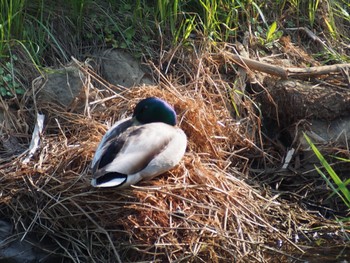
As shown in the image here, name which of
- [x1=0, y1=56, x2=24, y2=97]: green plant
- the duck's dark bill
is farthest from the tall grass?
the duck's dark bill

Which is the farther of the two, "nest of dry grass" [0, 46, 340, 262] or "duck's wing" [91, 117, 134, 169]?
"duck's wing" [91, 117, 134, 169]

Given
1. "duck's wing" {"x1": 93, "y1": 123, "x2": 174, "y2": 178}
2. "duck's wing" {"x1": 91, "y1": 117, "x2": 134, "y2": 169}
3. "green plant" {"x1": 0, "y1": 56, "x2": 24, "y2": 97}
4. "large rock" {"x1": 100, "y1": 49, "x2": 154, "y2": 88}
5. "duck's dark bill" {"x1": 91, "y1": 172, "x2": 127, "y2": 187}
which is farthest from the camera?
"large rock" {"x1": 100, "y1": 49, "x2": 154, "y2": 88}

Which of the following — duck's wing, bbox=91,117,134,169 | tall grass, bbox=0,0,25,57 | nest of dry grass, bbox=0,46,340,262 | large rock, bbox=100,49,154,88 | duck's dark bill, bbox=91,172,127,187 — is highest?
tall grass, bbox=0,0,25,57

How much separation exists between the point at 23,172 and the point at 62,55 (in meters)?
1.38

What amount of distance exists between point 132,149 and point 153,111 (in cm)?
54

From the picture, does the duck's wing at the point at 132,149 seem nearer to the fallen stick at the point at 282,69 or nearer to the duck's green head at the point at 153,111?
the duck's green head at the point at 153,111

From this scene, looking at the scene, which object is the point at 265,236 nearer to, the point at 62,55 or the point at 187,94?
the point at 187,94

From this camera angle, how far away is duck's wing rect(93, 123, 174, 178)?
575cm

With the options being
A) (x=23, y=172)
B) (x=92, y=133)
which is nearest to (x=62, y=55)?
(x=92, y=133)

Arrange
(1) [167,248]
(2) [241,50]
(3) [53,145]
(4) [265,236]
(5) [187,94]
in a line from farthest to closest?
(2) [241,50], (5) [187,94], (3) [53,145], (4) [265,236], (1) [167,248]

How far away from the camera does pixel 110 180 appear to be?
18.6 ft

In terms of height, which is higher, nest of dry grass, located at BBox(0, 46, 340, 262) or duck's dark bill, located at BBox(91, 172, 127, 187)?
duck's dark bill, located at BBox(91, 172, 127, 187)

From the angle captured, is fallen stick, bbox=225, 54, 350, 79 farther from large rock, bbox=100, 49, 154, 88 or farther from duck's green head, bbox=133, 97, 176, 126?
duck's green head, bbox=133, 97, 176, 126

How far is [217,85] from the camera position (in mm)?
7234
